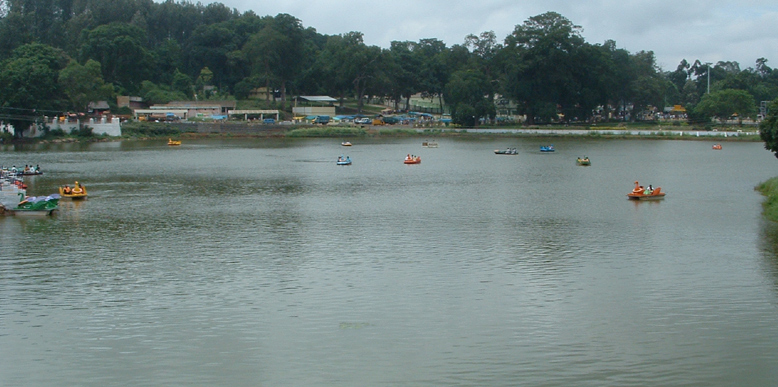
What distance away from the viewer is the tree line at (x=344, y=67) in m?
99.2

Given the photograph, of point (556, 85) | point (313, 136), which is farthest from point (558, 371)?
point (556, 85)

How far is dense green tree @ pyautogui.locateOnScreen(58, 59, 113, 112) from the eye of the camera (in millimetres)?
83512

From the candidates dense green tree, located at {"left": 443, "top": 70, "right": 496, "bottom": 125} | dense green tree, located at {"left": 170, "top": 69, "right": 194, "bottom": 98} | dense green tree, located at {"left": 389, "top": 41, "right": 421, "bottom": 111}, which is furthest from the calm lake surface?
dense green tree, located at {"left": 170, "top": 69, "right": 194, "bottom": 98}

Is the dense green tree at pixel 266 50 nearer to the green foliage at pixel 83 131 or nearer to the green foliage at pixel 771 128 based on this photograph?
the green foliage at pixel 83 131

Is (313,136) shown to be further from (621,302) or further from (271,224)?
(621,302)

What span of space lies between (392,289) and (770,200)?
2225cm

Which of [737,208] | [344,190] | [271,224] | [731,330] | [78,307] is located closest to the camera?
[731,330]

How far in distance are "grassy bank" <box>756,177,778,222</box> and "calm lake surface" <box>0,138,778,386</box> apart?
75 cm

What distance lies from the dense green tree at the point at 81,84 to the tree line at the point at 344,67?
0.12m

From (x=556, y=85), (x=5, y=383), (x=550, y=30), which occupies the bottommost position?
(x=5, y=383)

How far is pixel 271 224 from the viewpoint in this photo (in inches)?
1180

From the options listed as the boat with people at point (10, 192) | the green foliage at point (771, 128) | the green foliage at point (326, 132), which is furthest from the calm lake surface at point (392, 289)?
the green foliage at point (326, 132)

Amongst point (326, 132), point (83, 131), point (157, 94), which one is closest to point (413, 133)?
point (326, 132)

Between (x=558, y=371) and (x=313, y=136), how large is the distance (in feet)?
275
